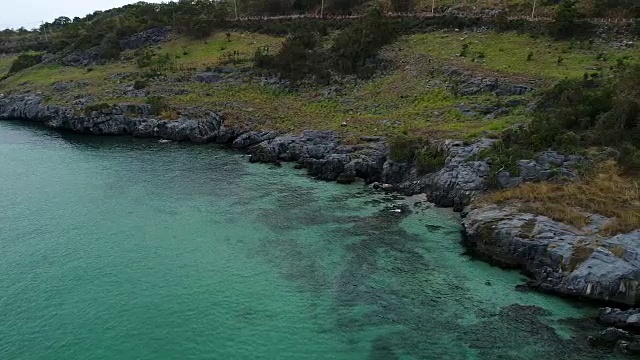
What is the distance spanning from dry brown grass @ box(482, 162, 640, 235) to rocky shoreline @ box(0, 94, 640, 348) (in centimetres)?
84

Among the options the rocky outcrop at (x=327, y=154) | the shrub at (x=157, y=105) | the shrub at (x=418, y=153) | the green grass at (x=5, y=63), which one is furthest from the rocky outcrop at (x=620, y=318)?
the green grass at (x=5, y=63)

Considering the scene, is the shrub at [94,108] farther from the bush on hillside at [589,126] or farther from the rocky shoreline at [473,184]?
the bush on hillside at [589,126]

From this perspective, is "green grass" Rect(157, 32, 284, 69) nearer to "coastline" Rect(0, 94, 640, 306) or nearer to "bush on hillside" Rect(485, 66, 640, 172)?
"coastline" Rect(0, 94, 640, 306)

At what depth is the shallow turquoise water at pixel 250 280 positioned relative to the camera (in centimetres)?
2828

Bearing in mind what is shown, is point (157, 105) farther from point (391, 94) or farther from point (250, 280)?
point (250, 280)

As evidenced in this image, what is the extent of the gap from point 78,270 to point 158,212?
11.4 meters

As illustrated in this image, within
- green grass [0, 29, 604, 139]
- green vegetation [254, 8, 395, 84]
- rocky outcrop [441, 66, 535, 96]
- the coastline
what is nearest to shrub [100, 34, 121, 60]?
green grass [0, 29, 604, 139]

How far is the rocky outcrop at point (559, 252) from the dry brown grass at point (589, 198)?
0.84 metres

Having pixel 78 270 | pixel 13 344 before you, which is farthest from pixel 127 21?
pixel 13 344

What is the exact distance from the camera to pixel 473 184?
44.1 m

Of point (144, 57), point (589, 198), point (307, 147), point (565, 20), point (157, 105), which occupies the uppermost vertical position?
point (565, 20)

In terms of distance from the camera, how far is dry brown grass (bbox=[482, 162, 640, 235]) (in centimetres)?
3456

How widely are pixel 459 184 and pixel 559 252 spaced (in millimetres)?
12850

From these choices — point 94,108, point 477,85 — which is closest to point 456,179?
point 477,85
